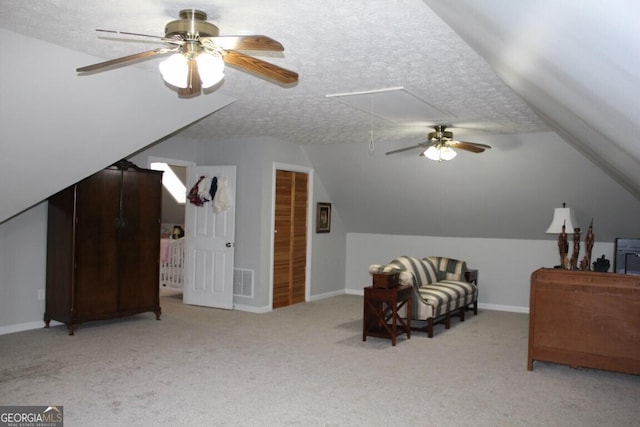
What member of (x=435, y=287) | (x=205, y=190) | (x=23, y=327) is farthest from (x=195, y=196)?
(x=435, y=287)

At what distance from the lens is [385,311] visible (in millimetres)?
5676

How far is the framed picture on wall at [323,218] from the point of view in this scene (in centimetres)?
795

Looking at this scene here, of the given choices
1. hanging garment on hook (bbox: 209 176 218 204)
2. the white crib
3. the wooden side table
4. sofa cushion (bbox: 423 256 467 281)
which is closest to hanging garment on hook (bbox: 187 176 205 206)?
hanging garment on hook (bbox: 209 176 218 204)

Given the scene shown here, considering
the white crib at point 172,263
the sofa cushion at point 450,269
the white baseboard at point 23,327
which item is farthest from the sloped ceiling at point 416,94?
the white crib at point 172,263

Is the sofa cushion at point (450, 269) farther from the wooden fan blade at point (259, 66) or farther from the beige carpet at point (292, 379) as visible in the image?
the wooden fan blade at point (259, 66)

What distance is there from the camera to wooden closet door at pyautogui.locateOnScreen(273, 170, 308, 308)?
7.15 m

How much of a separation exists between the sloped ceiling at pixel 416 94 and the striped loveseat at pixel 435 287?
2.98 feet

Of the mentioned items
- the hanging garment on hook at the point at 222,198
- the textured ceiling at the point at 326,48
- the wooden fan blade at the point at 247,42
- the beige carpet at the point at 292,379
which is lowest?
the beige carpet at the point at 292,379

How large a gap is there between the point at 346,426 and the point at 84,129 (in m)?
3.15

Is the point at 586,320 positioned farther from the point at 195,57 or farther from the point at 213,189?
the point at 213,189

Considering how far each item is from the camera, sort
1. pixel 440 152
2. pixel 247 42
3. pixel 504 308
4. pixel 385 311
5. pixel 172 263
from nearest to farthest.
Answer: pixel 247 42 < pixel 440 152 < pixel 385 311 < pixel 504 308 < pixel 172 263

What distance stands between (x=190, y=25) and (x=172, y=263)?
6096 millimetres

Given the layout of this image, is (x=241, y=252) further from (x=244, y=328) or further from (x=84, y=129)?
(x=84, y=129)

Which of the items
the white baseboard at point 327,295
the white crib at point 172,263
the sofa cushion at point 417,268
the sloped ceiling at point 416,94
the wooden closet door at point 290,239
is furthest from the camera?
the white crib at point 172,263
